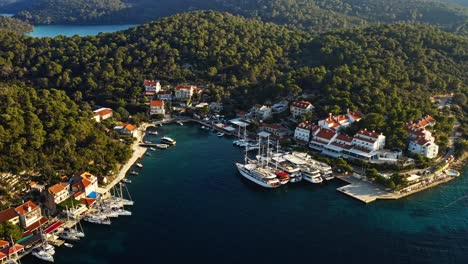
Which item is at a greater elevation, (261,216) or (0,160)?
(0,160)

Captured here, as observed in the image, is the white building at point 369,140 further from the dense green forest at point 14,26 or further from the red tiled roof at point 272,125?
the dense green forest at point 14,26

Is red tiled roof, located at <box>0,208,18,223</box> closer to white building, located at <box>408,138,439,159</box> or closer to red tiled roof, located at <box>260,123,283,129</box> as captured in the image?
red tiled roof, located at <box>260,123,283,129</box>

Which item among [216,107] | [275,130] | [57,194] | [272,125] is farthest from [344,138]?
[57,194]

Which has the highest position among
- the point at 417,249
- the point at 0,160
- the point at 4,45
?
the point at 4,45

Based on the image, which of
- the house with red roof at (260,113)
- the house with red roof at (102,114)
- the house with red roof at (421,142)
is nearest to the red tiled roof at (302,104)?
the house with red roof at (260,113)

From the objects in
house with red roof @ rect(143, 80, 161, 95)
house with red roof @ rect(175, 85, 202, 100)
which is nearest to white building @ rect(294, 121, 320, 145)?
house with red roof @ rect(175, 85, 202, 100)

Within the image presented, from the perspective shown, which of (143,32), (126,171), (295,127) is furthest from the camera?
(143,32)

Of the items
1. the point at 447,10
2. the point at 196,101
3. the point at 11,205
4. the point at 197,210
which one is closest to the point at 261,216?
the point at 197,210

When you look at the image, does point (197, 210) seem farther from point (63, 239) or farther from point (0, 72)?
point (0, 72)
